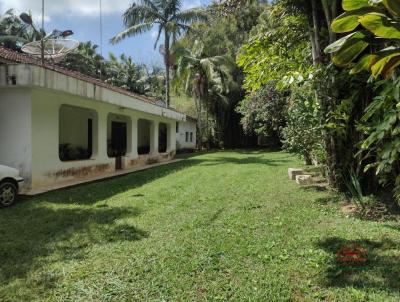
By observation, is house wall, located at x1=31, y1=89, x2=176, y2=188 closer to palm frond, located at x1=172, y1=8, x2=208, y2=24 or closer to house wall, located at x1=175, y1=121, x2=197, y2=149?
palm frond, located at x1=172, y1=8, x2=208, y2=24

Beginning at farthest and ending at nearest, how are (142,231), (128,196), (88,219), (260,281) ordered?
(128,196), (88,219), (142,231), (260,281)

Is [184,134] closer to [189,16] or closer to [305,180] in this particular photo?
[189,16]

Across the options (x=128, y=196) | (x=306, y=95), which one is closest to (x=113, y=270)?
(x=128, y=196)

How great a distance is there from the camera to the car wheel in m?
7.99

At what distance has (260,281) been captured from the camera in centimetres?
382

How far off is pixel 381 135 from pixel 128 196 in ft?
19.6

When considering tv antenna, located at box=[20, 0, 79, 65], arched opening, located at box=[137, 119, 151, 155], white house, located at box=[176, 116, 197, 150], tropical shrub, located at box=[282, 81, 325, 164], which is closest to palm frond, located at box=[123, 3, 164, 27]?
arched opening, located at box=[137, 119, 151, 155]

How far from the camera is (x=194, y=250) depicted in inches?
187

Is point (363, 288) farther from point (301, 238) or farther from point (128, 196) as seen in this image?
point (128, 196)

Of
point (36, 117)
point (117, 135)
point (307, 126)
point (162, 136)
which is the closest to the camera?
point (307, 126)

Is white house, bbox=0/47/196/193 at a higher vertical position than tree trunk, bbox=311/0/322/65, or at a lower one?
lower

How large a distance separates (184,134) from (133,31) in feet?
30.9

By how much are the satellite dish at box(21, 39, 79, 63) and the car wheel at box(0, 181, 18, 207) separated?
5999 mm

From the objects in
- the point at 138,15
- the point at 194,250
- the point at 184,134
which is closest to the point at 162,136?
the point at 184,134
